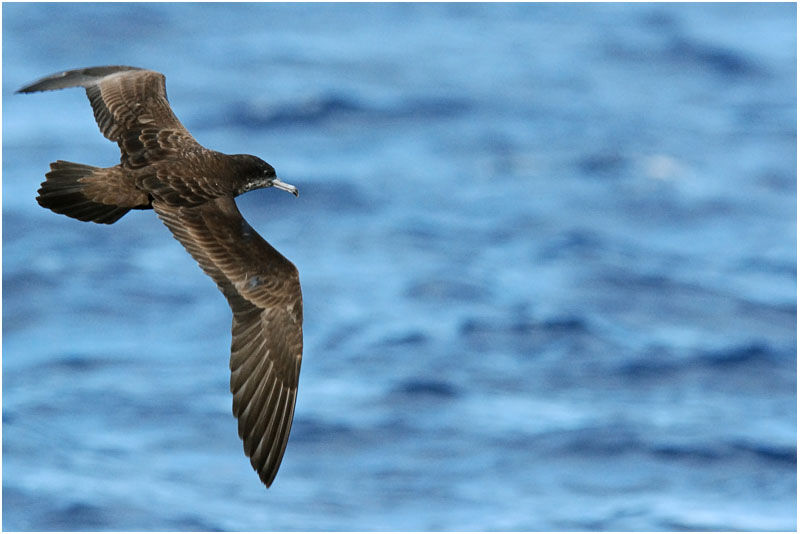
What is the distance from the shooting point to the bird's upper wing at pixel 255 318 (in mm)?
7398

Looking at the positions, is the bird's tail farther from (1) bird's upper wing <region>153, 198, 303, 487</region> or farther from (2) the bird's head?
(2) the bird's head

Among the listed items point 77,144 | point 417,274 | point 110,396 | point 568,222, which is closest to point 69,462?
point 110,396

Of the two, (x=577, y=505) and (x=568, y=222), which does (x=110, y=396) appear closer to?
(x=577, y=505)

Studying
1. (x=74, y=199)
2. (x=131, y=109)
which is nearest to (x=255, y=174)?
(x=74, y=199)

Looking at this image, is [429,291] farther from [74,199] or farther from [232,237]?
[74,199]

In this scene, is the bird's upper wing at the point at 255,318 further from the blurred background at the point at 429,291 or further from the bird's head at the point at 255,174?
the blurred background at the point at 429,291

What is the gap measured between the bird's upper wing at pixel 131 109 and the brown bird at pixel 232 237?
0.02 m

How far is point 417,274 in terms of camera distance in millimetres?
31484

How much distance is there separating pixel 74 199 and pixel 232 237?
0.87 metres

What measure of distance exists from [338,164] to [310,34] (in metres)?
7.09

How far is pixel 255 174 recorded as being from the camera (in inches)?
293

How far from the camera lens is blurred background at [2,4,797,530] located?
25.8 m

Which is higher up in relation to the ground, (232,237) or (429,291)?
(429,291)

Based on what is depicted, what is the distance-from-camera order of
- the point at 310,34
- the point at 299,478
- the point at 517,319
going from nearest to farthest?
the point at 299,478, the point at 517,319, the point at 310,34
